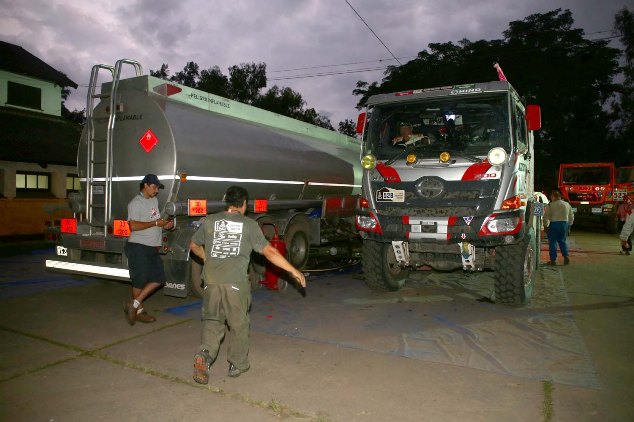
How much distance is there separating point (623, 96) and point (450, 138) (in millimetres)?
34401

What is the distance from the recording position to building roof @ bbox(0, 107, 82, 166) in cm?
1520

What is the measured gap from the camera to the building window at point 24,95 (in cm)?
1805

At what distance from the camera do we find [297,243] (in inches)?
357

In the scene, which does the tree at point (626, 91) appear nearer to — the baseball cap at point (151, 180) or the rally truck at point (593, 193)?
the rally truck at point (593, 193)

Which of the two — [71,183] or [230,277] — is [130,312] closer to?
[230,277]

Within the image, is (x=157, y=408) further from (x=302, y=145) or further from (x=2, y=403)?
(x=302, y=145)

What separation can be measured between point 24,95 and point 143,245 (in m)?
16.9

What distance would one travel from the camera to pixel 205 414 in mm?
3504

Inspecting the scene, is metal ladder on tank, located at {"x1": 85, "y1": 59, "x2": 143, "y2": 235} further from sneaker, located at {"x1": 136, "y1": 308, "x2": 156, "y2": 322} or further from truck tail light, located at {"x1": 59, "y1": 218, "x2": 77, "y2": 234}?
sneaker, located at {"x1": 136, "y1": 308, "x2": 156, "y2": 322}

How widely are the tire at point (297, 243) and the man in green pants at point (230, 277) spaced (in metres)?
4.43

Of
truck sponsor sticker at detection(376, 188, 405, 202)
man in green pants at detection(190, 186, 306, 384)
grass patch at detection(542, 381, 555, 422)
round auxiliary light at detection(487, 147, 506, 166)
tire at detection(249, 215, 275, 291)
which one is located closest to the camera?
grass patch at detection(542, 381, 555, 422)

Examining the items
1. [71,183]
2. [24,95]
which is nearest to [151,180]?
[71,183]

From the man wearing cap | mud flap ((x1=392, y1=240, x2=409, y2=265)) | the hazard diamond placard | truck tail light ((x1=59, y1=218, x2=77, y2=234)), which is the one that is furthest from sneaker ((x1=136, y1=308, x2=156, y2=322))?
mud flap ((x1=392, y1=240, x2=409, y2=265))

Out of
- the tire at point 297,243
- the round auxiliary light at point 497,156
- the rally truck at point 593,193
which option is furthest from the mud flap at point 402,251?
the rally truck at point 593,193
